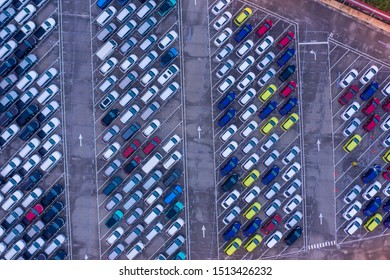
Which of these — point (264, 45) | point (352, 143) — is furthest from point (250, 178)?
point (264, 45)

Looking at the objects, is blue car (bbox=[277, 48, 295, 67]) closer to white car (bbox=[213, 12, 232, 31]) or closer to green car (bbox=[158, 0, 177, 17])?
white car (bbox=[213, 12, 232, 31])

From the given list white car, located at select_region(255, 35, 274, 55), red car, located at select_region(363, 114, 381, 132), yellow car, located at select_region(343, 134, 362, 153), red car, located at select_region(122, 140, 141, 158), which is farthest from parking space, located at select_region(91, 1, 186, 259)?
red car, located at select_region(363, 114, 381, 132)

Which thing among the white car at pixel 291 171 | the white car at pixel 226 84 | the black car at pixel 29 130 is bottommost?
the white car at pixel 291 171

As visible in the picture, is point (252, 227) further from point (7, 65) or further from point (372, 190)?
point (7, 65)

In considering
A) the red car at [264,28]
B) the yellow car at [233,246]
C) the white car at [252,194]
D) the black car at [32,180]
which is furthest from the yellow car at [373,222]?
the black car at [32,180]

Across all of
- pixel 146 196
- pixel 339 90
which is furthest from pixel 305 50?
pixel 146 196

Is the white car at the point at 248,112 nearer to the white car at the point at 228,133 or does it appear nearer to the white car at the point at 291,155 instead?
the white car at the point at 228,133
